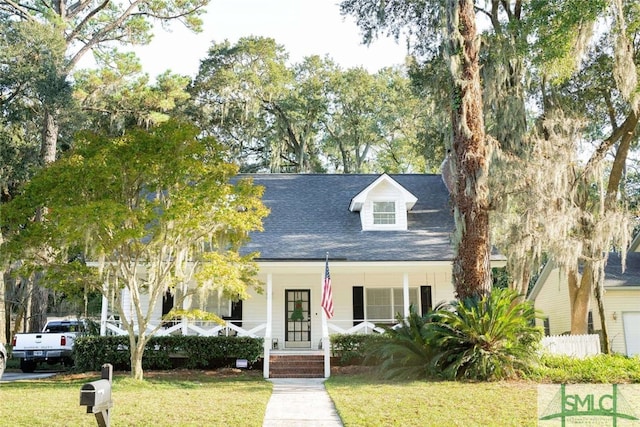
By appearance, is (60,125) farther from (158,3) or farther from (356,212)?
(356,212)

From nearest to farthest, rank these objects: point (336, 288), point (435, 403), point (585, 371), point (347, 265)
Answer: point (435, 403) → point (585, 371) → point (347, 265) → point (336, 288)

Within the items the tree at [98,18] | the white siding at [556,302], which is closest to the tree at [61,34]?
the tree at [98,18]

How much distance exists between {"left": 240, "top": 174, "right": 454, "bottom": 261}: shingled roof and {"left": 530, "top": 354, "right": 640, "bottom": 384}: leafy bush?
16.4 feet

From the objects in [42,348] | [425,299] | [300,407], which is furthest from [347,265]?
[42,348]

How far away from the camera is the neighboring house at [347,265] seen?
16094mm

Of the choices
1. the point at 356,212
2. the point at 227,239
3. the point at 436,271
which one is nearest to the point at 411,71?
the point at 356,212

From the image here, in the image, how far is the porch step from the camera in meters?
13.5

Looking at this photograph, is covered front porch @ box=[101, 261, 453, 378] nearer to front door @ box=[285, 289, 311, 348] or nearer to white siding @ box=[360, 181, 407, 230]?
front door @ box=[285, 289, 311, 348]

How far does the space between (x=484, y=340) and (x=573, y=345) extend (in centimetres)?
528

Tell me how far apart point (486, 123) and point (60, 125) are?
600 inches

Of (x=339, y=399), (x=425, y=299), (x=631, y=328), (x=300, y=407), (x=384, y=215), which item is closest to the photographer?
(x=300, y=407)

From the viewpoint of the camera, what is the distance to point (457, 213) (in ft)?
40.5

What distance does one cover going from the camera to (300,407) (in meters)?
8.55

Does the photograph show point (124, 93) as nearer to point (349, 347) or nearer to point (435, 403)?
point (349, 347)
